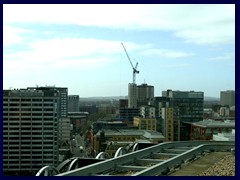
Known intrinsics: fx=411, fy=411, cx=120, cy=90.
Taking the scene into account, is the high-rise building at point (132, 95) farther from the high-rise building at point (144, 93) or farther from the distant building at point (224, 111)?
the distant building at point (224, 111)

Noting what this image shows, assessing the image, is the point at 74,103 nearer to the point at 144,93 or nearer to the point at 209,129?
the point at 144,93

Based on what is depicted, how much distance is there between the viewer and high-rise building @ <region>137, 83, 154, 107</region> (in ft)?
147

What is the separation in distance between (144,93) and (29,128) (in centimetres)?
3088

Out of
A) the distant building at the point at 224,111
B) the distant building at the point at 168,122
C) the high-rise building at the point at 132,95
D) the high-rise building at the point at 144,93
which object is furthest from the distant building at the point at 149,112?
the high-rise building at the point at 132,95

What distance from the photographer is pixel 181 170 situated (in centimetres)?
290

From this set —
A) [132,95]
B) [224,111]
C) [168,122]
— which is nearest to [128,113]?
[132,95]

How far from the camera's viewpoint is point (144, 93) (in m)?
46.8

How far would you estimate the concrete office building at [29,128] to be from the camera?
15607mm

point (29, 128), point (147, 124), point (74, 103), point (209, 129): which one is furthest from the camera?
point (74, 103)

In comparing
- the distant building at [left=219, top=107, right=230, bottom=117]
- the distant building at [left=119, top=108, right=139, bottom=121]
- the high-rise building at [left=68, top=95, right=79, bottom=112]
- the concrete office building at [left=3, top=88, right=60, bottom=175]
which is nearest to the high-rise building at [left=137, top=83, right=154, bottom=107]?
the high-rise building at [left=68, top=95, right=79, bottom=112]

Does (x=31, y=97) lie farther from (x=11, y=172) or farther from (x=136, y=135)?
(x=136, y=135)

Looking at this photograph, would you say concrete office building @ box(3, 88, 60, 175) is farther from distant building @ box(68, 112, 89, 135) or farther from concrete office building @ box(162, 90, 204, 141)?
distant building @ box(68, 112, 89, 135)

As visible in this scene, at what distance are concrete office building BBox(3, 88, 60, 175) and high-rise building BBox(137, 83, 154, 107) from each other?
27.2 m
